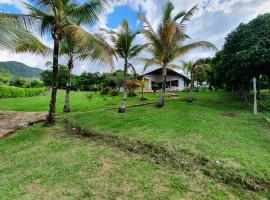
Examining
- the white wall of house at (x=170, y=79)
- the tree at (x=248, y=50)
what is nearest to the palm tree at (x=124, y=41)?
the tree at (x=248, y=50)

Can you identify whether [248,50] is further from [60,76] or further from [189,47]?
[60,76]

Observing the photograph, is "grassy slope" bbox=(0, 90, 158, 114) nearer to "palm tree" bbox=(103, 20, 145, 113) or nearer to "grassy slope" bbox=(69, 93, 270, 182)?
"palm tree" bbox=(103, 20, 145, 113)

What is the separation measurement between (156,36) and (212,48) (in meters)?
3.64

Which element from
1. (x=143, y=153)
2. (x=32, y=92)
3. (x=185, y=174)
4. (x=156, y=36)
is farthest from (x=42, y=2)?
(x=32, y=92)

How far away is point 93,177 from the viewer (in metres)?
5.03

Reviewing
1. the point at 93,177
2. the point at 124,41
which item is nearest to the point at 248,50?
the point at 124,41

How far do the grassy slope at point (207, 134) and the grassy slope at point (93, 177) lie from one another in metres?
1.04

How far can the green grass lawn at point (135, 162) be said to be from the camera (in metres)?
4.43

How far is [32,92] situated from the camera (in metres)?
36.5

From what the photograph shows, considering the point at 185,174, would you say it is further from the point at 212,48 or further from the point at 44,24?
the point at 212,48

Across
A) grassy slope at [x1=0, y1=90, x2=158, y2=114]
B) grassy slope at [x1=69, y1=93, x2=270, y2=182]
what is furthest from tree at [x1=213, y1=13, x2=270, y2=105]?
grassy slope at [x1=0, y1=90, x2=158, y2=114]

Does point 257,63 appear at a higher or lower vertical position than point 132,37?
lower

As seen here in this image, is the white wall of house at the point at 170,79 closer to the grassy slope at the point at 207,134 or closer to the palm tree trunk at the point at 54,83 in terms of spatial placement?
the grassy slope at the point at 207,134

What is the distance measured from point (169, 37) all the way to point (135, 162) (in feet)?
28.2
